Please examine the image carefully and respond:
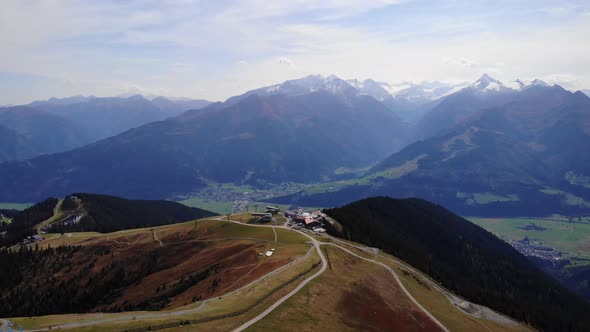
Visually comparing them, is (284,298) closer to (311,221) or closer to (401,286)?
(401,286)

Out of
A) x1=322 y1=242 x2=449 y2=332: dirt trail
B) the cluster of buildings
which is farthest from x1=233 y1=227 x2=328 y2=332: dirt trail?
the cluster of buildings

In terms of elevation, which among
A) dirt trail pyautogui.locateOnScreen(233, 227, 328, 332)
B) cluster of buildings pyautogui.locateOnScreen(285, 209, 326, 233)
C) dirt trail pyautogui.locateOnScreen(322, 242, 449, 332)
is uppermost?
dirt trail pyautogui.locateOnScreen(233, 227, 328, 332)

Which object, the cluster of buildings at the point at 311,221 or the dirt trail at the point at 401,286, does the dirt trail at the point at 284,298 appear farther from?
the cluster of buildings at the point at 311,221

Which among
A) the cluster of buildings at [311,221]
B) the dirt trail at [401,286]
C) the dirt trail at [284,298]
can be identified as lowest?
the dirt trail at [401,286]

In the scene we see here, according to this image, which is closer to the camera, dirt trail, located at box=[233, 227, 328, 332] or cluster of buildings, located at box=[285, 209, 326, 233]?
dirt trail, located at box=[233, 227, 328, 332]

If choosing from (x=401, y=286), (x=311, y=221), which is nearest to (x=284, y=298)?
(x=401, y=286)

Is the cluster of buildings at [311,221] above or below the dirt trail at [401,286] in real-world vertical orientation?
above

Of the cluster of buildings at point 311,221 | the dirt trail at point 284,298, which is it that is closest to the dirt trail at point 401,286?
the dirt trail at point 284,298

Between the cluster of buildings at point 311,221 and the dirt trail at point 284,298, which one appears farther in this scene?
the cluster of buildings at point 311,221

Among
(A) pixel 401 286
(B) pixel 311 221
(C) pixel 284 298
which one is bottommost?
(A) pixel 401 286

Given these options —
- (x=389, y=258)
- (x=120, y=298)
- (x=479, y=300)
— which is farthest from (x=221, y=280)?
(x=479, y=300)

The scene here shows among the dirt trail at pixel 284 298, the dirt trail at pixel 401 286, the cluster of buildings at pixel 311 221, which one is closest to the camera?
the dirt trail at pixel 284 298

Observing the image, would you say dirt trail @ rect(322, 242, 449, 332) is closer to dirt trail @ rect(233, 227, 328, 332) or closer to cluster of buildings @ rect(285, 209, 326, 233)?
dirt trail @ rect(233, 227, 328, 332)

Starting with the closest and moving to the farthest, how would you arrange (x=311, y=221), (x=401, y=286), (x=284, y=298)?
1. (x=284, y=298)
2. (x=401, y=286)
3. (x=311, y=221)
